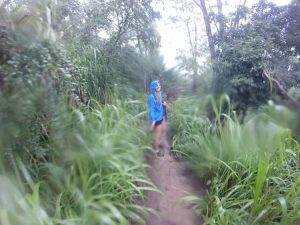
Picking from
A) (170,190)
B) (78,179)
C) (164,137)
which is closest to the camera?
(78,179)

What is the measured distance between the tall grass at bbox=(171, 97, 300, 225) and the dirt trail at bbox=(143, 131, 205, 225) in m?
0.13

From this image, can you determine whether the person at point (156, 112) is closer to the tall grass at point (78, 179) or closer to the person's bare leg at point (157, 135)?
the person's bare leg at point (157, 135)

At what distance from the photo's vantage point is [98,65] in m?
5.61

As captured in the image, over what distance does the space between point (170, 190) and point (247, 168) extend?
33.5 inches

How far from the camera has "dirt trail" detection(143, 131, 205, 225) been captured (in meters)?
3.38

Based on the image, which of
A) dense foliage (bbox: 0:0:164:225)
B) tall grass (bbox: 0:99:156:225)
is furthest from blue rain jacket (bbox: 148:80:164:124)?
tall grass (bbox: 0:99:156:225)

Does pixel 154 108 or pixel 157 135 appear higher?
pixel 154 108

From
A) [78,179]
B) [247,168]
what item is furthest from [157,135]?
[78,179]

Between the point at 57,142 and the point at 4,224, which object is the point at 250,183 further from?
the point at 4,224

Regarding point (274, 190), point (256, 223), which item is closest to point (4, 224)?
point (256, 223)

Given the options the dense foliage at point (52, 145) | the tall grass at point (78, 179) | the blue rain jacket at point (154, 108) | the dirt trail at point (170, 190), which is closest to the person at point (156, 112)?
the blue rain jacket at point (154, 108)

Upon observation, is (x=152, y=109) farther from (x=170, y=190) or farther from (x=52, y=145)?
(x=52, y=145)

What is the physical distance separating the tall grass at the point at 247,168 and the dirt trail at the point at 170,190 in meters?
0.13

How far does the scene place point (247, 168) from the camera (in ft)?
12.1
